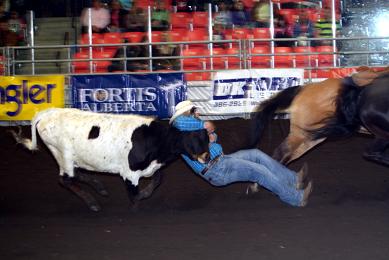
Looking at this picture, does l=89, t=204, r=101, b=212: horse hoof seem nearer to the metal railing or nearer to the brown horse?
the brown horse

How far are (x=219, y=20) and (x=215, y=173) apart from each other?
6.16 meters

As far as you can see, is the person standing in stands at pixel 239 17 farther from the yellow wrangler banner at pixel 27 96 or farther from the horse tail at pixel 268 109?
the horse tail at pixel 268 109

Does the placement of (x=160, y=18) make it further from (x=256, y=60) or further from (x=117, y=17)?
(x=256, y=60)

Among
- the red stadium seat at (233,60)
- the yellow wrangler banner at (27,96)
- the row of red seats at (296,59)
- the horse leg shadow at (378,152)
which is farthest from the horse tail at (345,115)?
the yellow wrangler banner at (27,96)

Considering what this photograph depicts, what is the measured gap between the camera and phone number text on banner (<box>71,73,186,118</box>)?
10227 mm

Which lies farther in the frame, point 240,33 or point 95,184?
point 240,33

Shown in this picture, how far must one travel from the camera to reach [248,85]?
10.1m

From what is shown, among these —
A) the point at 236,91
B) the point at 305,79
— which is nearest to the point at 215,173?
the point at 236,91

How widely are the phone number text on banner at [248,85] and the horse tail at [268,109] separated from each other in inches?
87.1

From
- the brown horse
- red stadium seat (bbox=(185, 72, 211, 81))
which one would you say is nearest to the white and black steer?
the brown horse

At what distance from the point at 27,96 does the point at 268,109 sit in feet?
14.3

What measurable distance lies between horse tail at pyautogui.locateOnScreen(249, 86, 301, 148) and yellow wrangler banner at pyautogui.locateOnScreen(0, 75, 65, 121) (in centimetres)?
380

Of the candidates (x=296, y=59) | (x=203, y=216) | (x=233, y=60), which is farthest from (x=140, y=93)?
(x=203, y=216)

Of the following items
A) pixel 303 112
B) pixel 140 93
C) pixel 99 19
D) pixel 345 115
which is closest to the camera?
pixel 345 115
